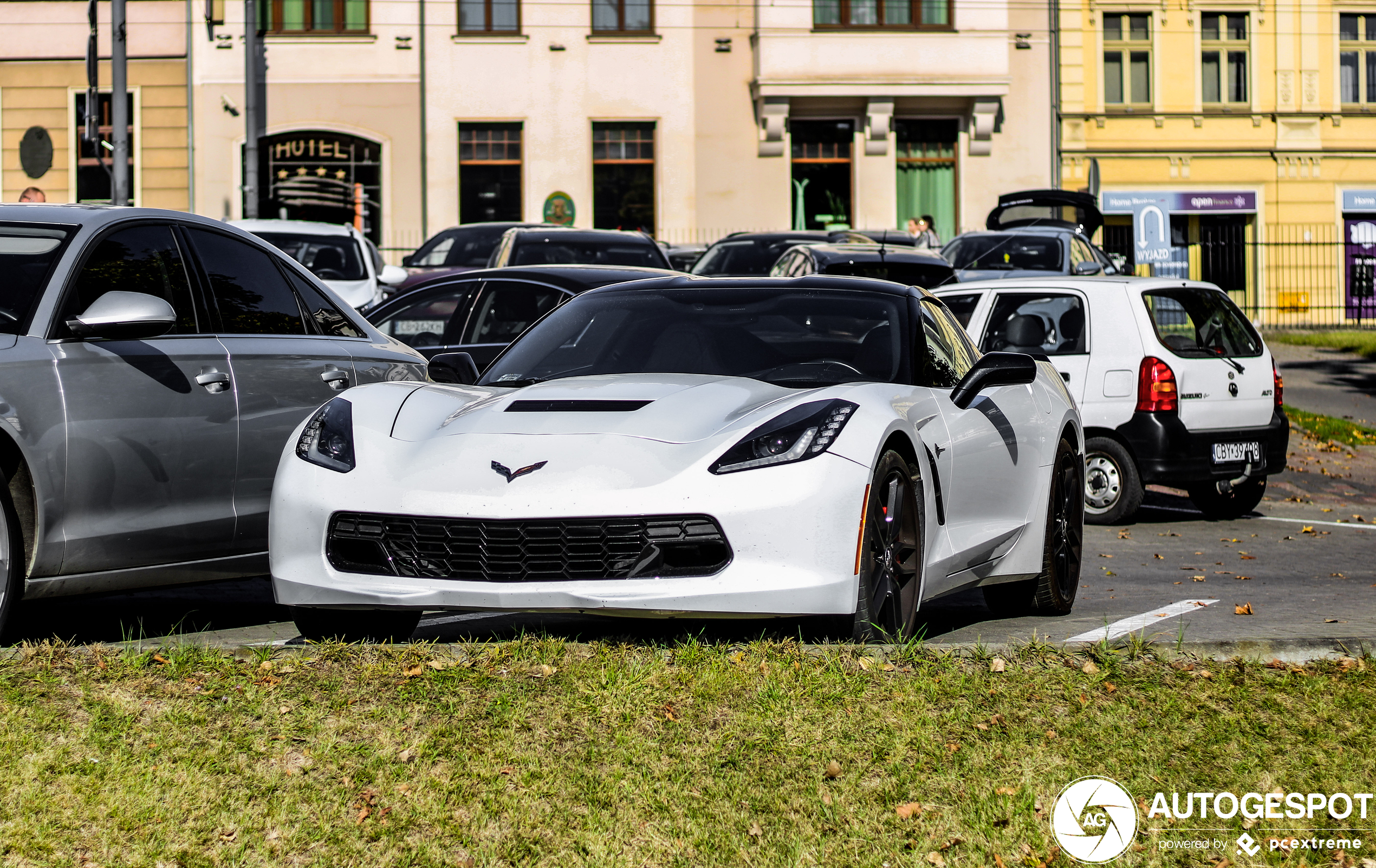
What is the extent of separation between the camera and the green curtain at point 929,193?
117 ft

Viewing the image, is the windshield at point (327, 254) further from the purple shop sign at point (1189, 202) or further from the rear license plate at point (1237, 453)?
the purple shop sign at point (1189, 202)

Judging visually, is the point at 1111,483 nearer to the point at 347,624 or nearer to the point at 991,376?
the point at 991,376

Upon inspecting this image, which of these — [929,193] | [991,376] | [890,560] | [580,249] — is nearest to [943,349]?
[991,376]

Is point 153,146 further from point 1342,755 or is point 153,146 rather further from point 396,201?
point 1342,755

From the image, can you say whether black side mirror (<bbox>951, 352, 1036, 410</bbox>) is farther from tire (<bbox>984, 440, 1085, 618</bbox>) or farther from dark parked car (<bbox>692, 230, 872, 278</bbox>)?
dark parked car (<bbox>692, 230, 872, 278</bbox>)

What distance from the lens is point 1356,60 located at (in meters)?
38.8

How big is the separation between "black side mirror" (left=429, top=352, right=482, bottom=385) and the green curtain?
1157 inches

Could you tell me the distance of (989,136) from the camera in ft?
116

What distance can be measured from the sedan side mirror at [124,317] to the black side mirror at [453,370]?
0.98 m

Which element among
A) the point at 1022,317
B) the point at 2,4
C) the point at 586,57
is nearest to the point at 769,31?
the point at 586,57

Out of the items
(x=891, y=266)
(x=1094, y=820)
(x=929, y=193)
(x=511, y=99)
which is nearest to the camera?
(x=1094, y=820)

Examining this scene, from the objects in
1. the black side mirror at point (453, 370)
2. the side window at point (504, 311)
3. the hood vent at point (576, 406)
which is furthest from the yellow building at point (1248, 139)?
the hood vent at point (576, 406)

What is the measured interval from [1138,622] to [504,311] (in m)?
5.80

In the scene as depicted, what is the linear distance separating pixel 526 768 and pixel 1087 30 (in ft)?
117
